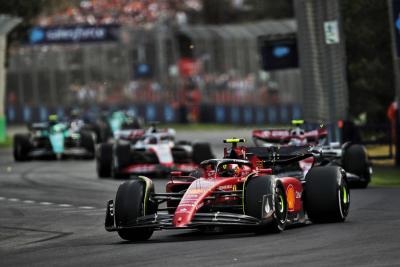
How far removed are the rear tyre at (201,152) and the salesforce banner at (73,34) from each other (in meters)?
38.9

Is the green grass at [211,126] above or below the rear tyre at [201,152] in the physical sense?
A: below

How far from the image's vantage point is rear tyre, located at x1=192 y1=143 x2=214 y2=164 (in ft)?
98.5

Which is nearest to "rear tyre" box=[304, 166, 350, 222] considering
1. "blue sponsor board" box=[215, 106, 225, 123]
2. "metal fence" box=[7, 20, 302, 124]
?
"metal fence" box=[7, 20, 302, 124]

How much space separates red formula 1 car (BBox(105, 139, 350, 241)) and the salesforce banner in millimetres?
51669

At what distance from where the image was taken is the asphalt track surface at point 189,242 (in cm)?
1371

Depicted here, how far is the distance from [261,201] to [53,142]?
23517 millimetres

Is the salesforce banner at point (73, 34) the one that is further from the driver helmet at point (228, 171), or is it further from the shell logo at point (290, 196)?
the shell logo at point (290, 196)

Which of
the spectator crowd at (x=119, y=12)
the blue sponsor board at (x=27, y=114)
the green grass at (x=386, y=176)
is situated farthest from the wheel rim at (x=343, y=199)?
the spectator crowd at (x=119, y=12)

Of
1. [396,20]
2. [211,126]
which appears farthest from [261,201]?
[211,126]

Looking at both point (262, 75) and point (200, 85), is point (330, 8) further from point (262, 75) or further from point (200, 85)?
point (200, 85)

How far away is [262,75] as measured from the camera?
199 feet

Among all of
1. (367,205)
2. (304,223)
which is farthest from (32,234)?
(367,205)

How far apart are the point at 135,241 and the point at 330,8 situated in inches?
704

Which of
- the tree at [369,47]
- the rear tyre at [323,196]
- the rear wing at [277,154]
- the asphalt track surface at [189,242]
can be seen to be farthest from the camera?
the tree at [369,47]
